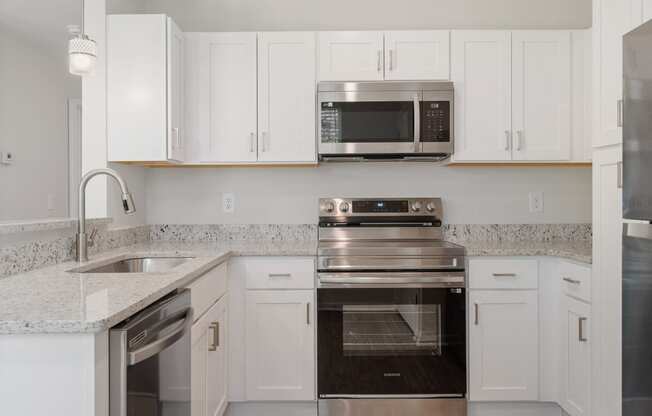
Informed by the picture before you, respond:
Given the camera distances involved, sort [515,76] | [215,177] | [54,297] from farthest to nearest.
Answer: [215,177]
[515,76]
[54,297]

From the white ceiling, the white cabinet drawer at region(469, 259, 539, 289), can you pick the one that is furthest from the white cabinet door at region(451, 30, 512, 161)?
the white ceiling

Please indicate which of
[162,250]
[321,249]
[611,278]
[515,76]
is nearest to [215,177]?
[162,250]

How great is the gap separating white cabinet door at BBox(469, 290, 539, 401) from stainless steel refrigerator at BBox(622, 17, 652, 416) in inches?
30.4

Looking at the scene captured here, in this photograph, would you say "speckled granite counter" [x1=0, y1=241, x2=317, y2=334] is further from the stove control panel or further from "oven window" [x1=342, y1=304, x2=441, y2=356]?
the stove control panel

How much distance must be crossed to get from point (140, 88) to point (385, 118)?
1.31 meters

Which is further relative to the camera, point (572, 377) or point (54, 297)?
point (572, 377)

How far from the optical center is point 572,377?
220cm

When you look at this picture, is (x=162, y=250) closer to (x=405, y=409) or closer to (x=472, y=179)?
(x=405, y=409)

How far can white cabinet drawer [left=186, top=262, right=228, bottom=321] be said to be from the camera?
1754mm

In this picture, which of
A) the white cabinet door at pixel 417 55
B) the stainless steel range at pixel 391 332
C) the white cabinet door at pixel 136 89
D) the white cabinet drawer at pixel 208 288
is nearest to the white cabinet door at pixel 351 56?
the white cabinet door at pixel 417 55

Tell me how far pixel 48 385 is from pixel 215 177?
6.63 ft

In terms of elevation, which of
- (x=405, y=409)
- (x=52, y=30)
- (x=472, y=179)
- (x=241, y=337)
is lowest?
(x=405, y=409)

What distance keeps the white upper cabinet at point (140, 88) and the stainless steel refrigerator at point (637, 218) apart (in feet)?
6.61

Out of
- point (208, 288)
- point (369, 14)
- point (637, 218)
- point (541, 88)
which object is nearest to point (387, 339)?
point (208, 288)
